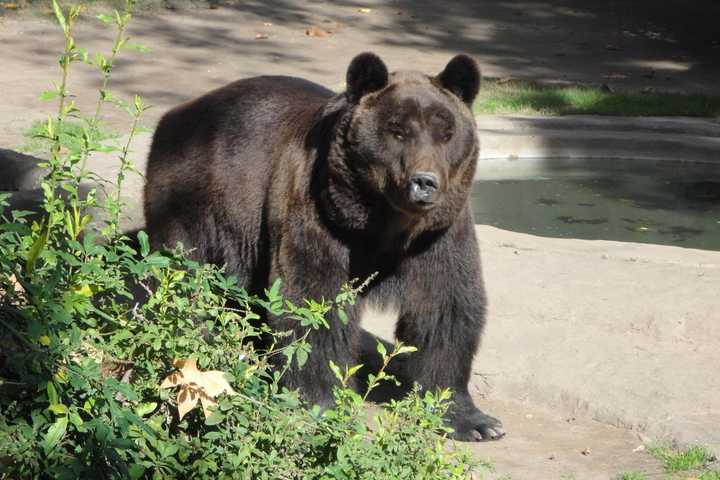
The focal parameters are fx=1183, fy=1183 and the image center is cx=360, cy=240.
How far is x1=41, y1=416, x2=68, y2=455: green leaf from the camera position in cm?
308

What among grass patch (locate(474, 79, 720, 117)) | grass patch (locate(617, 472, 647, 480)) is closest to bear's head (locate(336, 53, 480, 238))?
grass patch (locate(617, 472, 647, 480))

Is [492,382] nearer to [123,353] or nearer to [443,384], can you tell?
[443,384]

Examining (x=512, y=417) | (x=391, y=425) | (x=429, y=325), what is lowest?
(x=512, y=417)

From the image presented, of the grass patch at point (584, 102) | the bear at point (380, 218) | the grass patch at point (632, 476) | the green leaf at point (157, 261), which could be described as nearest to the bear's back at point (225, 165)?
the bear at point (380, 218)

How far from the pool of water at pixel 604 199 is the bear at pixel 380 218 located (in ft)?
11.7

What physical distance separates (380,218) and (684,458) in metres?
1.73

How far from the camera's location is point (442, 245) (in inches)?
222

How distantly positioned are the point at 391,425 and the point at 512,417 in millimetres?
2380

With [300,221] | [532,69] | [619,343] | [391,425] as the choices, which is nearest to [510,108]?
[532,69]

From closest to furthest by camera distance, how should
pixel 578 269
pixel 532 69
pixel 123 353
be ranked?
pixel 123 353 → pixel 578 269 → pixel 532 69

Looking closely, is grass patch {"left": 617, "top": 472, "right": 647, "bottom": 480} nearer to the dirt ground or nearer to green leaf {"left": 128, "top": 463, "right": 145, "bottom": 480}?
the dirt ground

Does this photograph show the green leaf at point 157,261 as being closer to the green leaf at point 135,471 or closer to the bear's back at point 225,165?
the green leaf at point 135,471

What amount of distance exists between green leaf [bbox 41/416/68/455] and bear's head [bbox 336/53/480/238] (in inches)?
94.3

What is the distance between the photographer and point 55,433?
3086 millimetres
